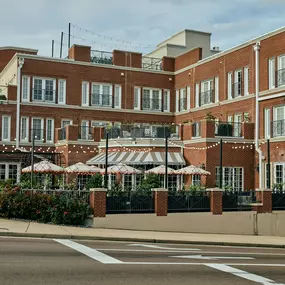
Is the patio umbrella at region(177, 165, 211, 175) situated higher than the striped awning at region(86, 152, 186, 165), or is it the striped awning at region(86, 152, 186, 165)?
the striped awning at region(86, 152, 186, 165)

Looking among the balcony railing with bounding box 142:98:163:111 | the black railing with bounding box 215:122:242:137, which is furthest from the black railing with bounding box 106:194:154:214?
the balcony railing with bounding box 142:98:163:111

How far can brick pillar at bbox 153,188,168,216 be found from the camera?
23797 millimetres

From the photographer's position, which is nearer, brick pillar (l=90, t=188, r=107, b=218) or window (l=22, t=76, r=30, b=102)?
brick pillar (l=90, t=188, r=107, b=218)

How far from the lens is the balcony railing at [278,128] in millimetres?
32638

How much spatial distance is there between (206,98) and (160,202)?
18343 mm

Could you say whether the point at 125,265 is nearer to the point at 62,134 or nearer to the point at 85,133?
the point at 85,133

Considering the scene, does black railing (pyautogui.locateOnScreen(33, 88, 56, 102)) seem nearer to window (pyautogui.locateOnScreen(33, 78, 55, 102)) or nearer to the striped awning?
window (pyautogui.locateOnScreen(33, 78, 55, 102))

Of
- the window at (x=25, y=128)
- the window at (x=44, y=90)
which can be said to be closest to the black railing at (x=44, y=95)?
the window at (x=44, y=90)

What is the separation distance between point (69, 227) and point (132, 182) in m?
12.6

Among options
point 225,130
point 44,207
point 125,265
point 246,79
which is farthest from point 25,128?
point 125,265

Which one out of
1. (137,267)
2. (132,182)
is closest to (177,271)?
(137,267)

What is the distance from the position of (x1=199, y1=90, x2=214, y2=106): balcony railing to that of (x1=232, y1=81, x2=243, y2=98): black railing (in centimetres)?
264

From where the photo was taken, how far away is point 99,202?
22.8 metres

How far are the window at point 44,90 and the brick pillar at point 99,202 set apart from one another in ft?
65.7
